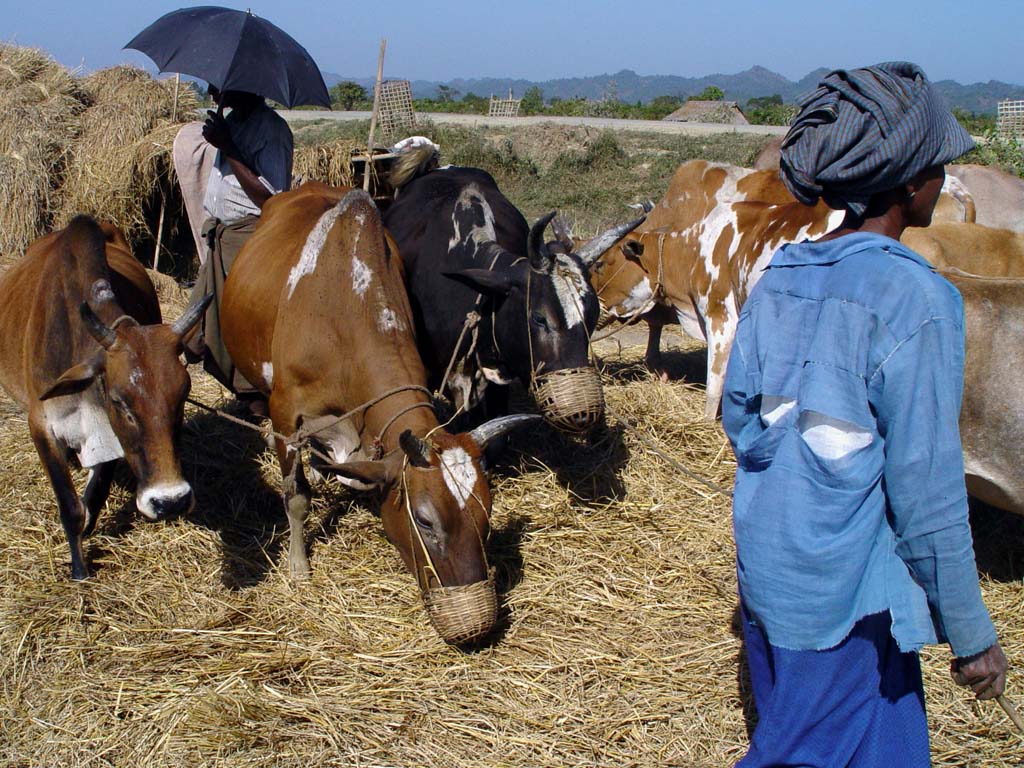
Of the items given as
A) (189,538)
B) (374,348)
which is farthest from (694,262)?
(189,538)

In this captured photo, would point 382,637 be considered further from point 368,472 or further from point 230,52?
point 230,52

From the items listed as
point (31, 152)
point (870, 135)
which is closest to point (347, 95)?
point (31, 152)

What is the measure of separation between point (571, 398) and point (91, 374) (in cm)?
239

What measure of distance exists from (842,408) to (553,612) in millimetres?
2788

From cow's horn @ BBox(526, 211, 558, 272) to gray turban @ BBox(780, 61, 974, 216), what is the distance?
2.72 meters

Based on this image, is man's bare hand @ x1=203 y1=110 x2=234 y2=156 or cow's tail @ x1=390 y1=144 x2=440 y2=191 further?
cow's tail @ x1=390 y1=144 x2=440 y2=191

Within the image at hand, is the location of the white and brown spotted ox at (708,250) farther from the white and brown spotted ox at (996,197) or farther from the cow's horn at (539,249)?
the cow's horn at (539,249)

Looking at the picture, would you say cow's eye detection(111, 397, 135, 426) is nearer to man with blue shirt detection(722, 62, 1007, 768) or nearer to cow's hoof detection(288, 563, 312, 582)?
cow's hoof detection(288, 563, 312, 582)

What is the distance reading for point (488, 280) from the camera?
504cm

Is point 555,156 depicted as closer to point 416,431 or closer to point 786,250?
point 416,431

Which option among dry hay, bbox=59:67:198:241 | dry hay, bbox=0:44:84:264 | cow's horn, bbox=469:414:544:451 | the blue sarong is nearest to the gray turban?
the blue sarong

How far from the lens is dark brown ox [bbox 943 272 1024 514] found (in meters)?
4.15

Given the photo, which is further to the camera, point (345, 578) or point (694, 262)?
point (694, 262)

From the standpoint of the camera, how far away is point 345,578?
4.81 m
